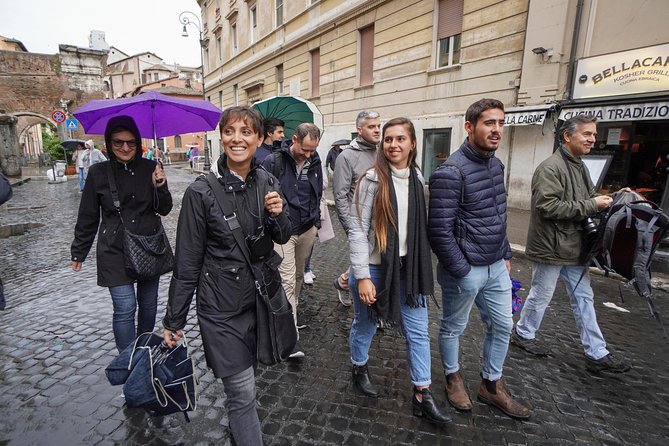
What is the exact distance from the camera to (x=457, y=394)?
8.58 feet

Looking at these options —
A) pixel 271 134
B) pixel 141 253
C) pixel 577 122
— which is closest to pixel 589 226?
pixel 577 122

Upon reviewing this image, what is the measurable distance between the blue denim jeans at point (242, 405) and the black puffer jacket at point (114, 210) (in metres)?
1.27

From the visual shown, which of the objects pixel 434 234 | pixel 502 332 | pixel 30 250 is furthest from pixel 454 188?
pixel 30 250

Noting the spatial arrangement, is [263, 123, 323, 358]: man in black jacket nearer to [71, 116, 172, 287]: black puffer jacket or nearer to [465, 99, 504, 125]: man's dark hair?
[71, 116, 172, 287]: black puffer jacket

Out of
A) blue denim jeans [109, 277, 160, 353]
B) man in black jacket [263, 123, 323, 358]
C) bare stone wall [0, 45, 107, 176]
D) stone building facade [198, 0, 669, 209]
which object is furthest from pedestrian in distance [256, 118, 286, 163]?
bare stone wall [0, 45, 107, 176]

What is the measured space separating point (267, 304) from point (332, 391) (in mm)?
1241

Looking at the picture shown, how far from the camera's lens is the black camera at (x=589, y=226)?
295 cm

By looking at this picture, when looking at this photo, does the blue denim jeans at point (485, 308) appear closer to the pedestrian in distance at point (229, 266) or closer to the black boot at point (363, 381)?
the black boot at point (363, 381)

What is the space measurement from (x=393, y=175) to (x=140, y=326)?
2318 millimetres

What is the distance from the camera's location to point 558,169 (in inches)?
118

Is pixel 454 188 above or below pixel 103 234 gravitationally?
above

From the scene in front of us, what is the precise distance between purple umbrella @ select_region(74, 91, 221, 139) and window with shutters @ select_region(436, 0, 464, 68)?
30.2 feet

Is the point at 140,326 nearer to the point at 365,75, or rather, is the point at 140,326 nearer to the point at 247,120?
the point at 247,120

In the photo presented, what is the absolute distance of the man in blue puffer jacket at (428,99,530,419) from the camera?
7.59ft
